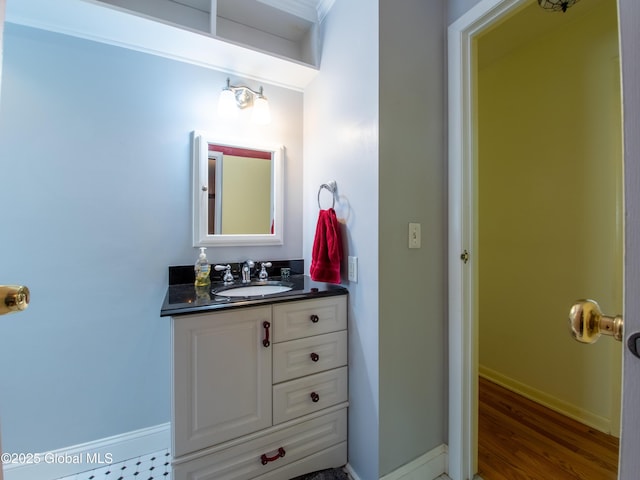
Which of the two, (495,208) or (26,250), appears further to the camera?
(495,208)

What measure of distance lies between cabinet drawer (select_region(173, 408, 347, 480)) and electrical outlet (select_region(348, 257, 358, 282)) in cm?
66

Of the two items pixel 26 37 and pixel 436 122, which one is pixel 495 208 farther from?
pixel 26 37

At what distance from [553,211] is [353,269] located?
1494mm

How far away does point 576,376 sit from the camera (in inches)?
68.2

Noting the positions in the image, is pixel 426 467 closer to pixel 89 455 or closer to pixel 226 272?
pixel 226 272

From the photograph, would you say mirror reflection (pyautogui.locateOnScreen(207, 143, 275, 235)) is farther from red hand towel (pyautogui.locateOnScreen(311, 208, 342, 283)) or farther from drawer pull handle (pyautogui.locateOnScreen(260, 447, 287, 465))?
drawer pull handle (pyautogui.locateOnScreen(260, 447, 287, 465))

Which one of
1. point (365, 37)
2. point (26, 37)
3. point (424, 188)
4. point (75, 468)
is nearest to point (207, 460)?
point (75, 468)

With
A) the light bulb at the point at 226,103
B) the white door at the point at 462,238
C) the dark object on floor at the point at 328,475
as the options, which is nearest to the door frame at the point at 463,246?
the white door at the point at 462,238

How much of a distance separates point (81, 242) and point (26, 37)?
3.27ft

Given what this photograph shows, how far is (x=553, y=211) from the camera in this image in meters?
1.85

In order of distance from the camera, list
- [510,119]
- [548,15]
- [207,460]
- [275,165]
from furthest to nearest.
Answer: [510,119] → [275,165] → [548,15] → [207,460]

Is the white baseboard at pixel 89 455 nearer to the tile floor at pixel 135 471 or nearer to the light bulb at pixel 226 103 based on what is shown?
the tile floor at pixel 135 471

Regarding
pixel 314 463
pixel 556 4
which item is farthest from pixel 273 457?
pixel 556 4

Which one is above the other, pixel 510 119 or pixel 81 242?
pixel 510 119
